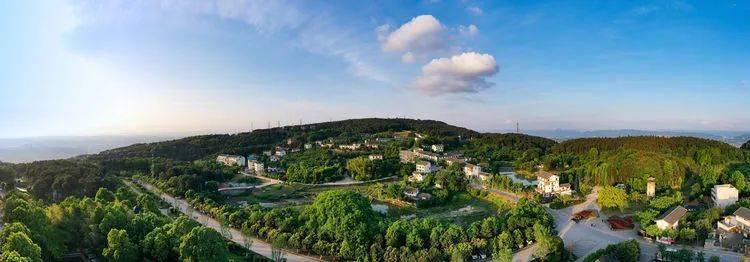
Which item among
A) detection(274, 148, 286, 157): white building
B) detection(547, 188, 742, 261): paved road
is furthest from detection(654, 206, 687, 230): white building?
detection(274, 148, 286, 157): white building

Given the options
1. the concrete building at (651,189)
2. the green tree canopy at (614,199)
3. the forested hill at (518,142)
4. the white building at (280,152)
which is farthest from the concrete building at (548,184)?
the white building at (280,152)

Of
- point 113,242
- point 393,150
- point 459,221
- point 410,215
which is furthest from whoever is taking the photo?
point 393,150

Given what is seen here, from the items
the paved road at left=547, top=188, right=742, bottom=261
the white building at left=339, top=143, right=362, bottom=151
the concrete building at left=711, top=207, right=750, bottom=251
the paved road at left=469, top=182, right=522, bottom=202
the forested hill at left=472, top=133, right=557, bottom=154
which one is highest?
the forested hill at left=472, top=133, right=557, bottom=154

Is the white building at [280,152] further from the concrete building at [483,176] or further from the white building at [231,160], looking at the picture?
the concrete building at [483,176]

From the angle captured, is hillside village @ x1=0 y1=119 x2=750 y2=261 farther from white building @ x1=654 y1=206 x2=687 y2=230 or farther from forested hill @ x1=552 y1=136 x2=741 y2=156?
forested hill @ x1=552 y1=136 x2=741 y2=156

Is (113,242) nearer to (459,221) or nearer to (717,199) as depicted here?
(459,221)

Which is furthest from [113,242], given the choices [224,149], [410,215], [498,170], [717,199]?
[224,149]
